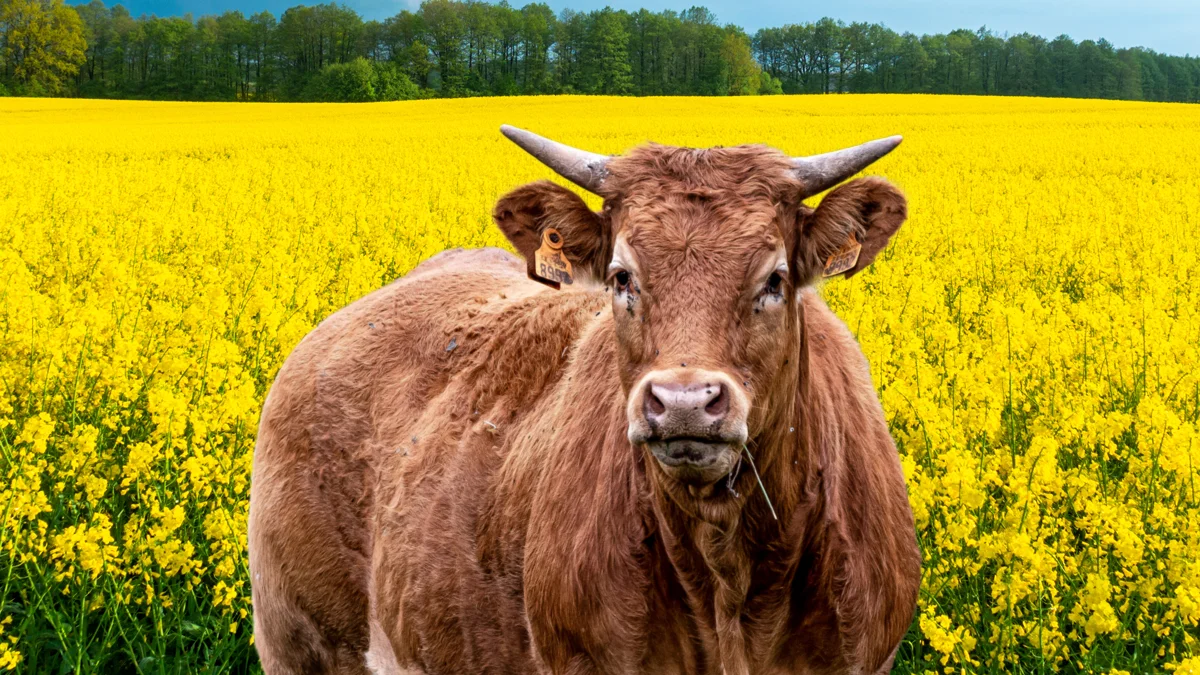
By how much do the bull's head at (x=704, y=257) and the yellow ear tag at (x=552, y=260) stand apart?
16 mm

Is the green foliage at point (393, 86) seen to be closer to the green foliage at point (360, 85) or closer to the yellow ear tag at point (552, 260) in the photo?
the green foliage at point (360, 85)

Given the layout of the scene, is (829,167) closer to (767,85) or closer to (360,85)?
(360,85)

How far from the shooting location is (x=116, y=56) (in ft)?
251

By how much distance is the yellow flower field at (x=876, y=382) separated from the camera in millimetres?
3666

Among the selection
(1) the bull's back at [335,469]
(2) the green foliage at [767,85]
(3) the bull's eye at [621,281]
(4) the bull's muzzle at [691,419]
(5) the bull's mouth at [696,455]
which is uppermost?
(2) the green foliage at [767,85]

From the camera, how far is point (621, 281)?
102 inches

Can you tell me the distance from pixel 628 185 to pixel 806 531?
1070 millimetres

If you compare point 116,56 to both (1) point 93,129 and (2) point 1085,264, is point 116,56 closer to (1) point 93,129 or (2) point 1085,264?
(1) point 93,129

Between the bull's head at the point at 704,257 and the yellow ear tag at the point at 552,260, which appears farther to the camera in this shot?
the yellow ear tag at the point at 552,260

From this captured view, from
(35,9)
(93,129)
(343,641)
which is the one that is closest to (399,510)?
(343,641)

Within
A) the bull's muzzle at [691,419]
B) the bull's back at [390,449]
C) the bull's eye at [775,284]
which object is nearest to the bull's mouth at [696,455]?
the bull's muzzle at [691,419]

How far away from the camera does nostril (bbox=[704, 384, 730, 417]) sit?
84.4 inches

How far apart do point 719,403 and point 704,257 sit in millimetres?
435

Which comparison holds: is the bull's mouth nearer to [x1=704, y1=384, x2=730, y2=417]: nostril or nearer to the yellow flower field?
[x1=704, y1=384, x2=730, y2=417]: nostril
